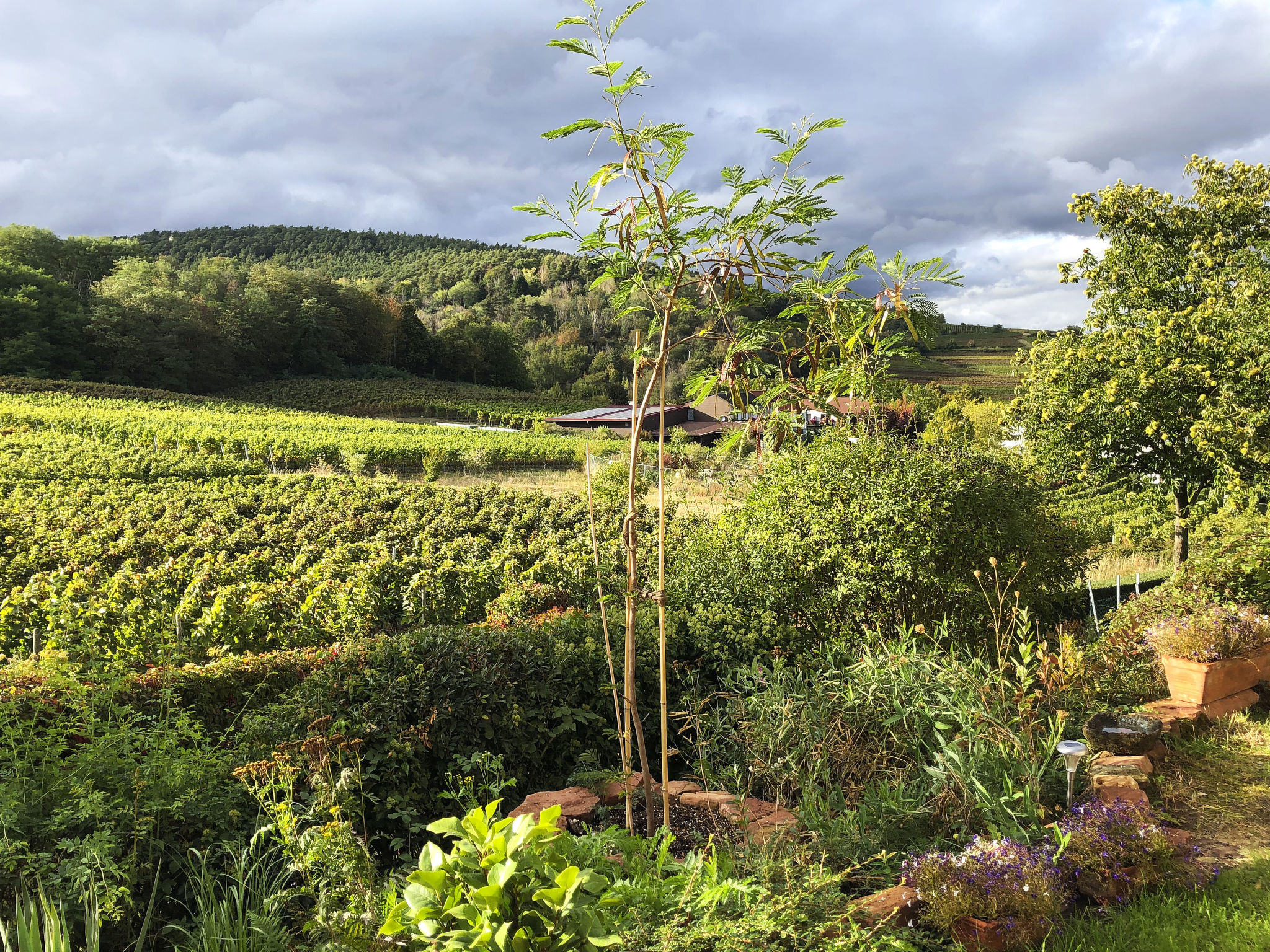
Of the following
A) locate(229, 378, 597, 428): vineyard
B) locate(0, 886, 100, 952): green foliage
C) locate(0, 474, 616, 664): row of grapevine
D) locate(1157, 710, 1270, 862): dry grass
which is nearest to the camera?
locate(0, 886, 100, 952): green foliage

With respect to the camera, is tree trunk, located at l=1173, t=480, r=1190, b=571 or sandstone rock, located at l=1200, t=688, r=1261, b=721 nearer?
sandstone rock, located at l=1200, t=688, r=1261, b=721

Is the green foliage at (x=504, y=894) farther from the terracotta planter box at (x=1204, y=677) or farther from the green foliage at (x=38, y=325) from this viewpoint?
the green foliage at (x=38, y=325)

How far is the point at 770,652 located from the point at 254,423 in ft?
85.2

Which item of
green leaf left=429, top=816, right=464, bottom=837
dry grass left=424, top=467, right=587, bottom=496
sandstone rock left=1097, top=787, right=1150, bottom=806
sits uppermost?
green leaf left=429, top=816, right=464, bottom=837

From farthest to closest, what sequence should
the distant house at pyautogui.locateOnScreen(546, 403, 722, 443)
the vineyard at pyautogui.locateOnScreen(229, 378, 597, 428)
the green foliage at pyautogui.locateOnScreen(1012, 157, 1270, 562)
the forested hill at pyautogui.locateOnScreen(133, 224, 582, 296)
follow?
the forested hill at pyautogui.locateOnScreen(133, 224, 582, 296), the vineyard at pyautogui.locateOnScreen(229, 378, 597, 428), the distant house at pyautogui.locateOnScreen(546, 403, 722, 443), the green foliage at pyautogui.locateOnScreen(1012, 157, 1270, 562)

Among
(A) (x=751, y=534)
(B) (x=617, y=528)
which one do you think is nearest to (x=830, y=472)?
→ (A) (x=751, y=534)

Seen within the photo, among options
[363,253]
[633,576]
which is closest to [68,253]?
[363,253]

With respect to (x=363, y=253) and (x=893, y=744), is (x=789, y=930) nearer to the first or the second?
(x=893, y=744)

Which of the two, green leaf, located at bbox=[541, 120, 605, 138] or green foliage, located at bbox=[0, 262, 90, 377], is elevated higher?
green foliage, located at bbox=[0, 262, 90, 377]

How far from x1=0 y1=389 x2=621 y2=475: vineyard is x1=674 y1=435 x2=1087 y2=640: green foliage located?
13095mm

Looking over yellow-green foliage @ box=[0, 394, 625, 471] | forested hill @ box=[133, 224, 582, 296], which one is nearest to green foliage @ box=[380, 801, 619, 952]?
yellow-green foliage @ box=[0, 394, 625, 471]

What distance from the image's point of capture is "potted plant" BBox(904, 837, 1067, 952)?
79.4 inches

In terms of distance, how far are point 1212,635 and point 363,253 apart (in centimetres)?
10226

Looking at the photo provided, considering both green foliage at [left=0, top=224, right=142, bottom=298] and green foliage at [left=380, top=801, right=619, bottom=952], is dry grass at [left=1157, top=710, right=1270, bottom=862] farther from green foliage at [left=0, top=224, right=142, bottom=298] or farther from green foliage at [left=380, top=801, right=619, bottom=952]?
green foliage at [left=0, top=224, right=142, bottom=298]
